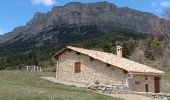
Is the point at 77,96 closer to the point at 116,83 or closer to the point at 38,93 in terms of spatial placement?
the point at 38,93

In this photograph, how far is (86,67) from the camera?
38.8 m

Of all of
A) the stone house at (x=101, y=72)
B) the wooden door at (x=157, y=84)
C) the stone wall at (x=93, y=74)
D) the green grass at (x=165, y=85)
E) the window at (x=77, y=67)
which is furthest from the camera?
the green grass at (x=165, y=85)

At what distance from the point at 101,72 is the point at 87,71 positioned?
174 cm

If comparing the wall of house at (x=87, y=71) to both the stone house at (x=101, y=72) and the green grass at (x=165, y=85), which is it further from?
the green grass at (x=165, y=85)

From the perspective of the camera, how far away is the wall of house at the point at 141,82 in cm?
3669

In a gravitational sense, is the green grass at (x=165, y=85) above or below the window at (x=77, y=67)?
below

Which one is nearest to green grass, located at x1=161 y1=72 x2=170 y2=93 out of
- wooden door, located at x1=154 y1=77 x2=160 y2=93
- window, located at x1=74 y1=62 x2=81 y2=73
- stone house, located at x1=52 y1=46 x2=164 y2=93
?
wooden door, located at x1=154 y1=77 x2=160 y2=93

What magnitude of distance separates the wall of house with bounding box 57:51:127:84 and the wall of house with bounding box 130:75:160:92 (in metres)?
1.17

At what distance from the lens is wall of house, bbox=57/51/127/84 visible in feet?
121

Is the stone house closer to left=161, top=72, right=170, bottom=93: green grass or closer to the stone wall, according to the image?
the stone wall

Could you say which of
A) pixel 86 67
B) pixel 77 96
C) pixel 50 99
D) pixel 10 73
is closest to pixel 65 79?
Result: pixel 86 67

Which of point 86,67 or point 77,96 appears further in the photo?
point 86,67

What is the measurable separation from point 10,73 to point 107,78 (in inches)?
401

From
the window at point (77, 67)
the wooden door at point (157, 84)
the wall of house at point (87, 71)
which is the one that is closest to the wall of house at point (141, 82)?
the wooden door at point (157, 84)
